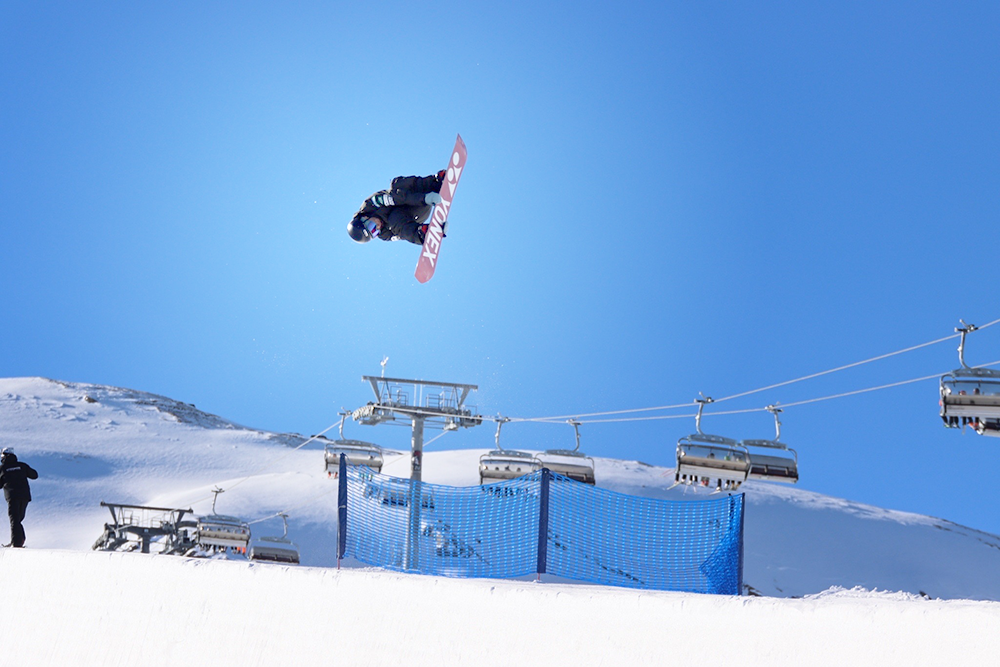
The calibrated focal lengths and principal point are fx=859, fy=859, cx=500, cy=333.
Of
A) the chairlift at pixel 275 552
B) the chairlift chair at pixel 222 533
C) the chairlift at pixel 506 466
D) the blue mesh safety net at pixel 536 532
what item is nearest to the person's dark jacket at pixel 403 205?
the chairlift at pixel 506 466

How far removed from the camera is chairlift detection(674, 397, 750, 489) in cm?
1040

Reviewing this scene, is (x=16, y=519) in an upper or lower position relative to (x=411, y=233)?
lower

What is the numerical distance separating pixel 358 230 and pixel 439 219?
126cm

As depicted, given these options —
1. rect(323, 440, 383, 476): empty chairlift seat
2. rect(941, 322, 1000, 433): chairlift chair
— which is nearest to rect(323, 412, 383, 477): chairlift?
rect(323, 440, 383, 476): empty chairlift seat

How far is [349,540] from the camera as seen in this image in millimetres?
9195

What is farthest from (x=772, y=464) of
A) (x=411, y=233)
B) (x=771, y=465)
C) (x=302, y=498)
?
(x=302, y=498)

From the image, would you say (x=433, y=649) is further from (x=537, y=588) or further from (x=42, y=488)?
(x=42, y=488)

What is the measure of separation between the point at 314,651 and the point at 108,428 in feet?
152

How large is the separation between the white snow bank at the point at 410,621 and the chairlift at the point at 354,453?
845 centimetres

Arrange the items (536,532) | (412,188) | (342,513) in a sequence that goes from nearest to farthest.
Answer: (342,513), (536,532), (412,188)

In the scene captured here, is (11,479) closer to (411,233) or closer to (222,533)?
(411,233)

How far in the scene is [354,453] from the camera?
16.1 m

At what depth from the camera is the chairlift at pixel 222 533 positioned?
56.9 ft

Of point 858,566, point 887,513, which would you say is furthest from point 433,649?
point 887,513
